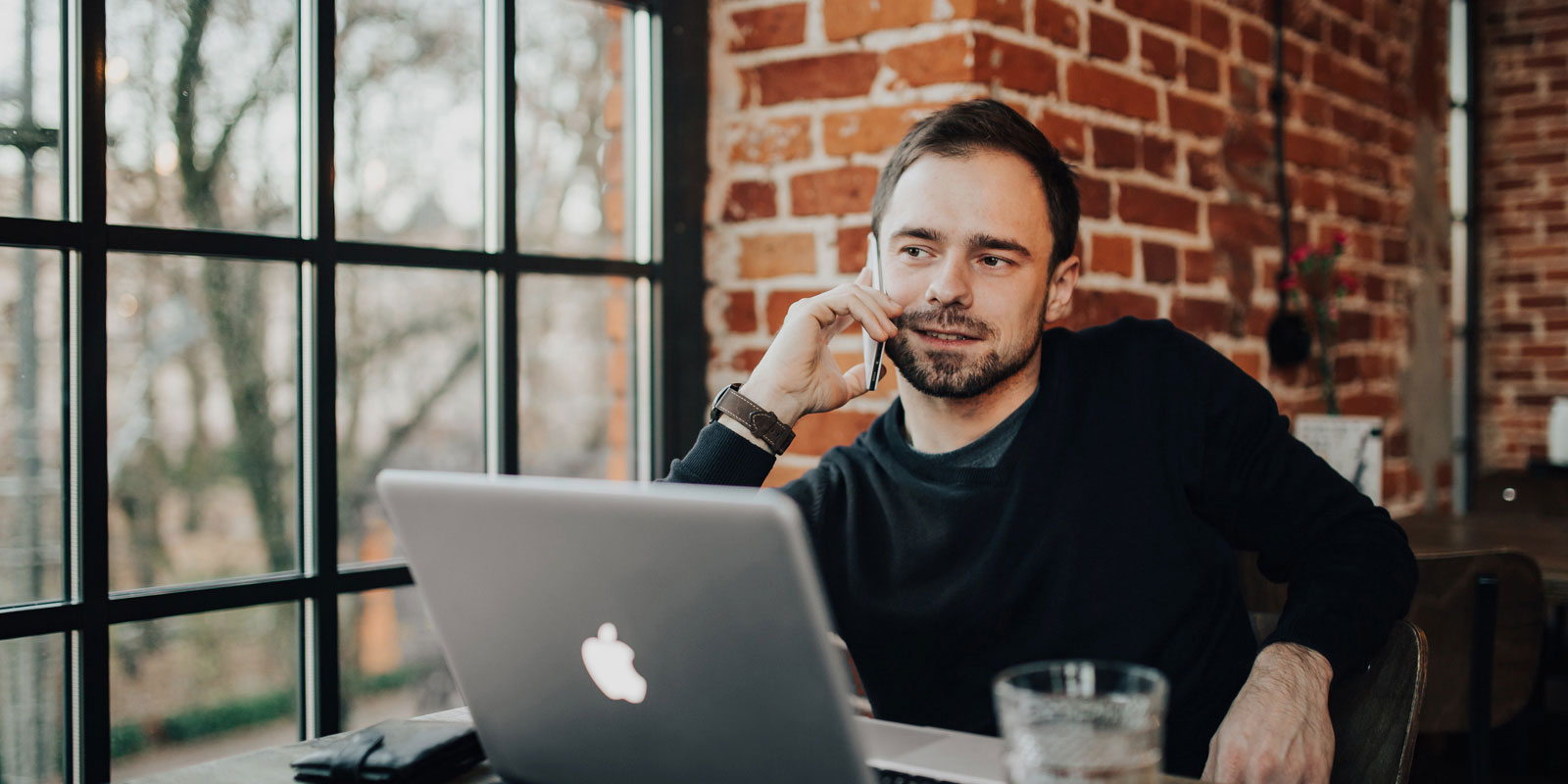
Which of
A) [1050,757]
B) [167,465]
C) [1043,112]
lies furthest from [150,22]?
[1050,757]

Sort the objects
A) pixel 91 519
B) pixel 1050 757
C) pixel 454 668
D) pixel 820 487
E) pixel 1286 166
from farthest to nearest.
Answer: pixel 1286 166 → pixel 820 487 → pixel 91 519 → pixel 454 668 → pixel 1050 757

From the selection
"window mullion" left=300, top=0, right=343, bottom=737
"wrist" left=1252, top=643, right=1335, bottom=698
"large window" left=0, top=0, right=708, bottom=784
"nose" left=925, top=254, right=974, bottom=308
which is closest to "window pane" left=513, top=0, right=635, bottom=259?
"large window" left=0, top=0, right=708, bottom=784

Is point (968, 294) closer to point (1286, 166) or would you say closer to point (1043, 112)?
point (1043, 112)

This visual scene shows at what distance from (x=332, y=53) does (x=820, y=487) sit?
0.83 meters

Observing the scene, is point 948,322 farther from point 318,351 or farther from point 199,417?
point 199,417

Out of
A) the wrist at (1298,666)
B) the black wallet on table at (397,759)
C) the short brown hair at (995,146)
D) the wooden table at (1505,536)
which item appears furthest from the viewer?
the wooden table at (1505,536)

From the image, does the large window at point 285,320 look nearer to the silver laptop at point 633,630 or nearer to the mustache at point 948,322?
the mustache at point 948,322

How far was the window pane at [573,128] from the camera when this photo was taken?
70.6 inches

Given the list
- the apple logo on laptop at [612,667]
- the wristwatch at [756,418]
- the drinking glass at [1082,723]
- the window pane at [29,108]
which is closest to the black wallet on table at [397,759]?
the apple logo on laptop at [612,667]

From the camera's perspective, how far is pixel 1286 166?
94.7 inches

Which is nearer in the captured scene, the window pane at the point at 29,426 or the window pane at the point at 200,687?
the window pane at the point at 29,426

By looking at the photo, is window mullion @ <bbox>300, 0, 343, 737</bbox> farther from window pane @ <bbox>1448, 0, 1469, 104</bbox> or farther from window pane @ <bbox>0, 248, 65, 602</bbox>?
window pane @ <bbox>1448, 0, 1469, 104</bbox>

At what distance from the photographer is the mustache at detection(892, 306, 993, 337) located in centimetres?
150

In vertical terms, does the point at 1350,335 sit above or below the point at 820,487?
above
